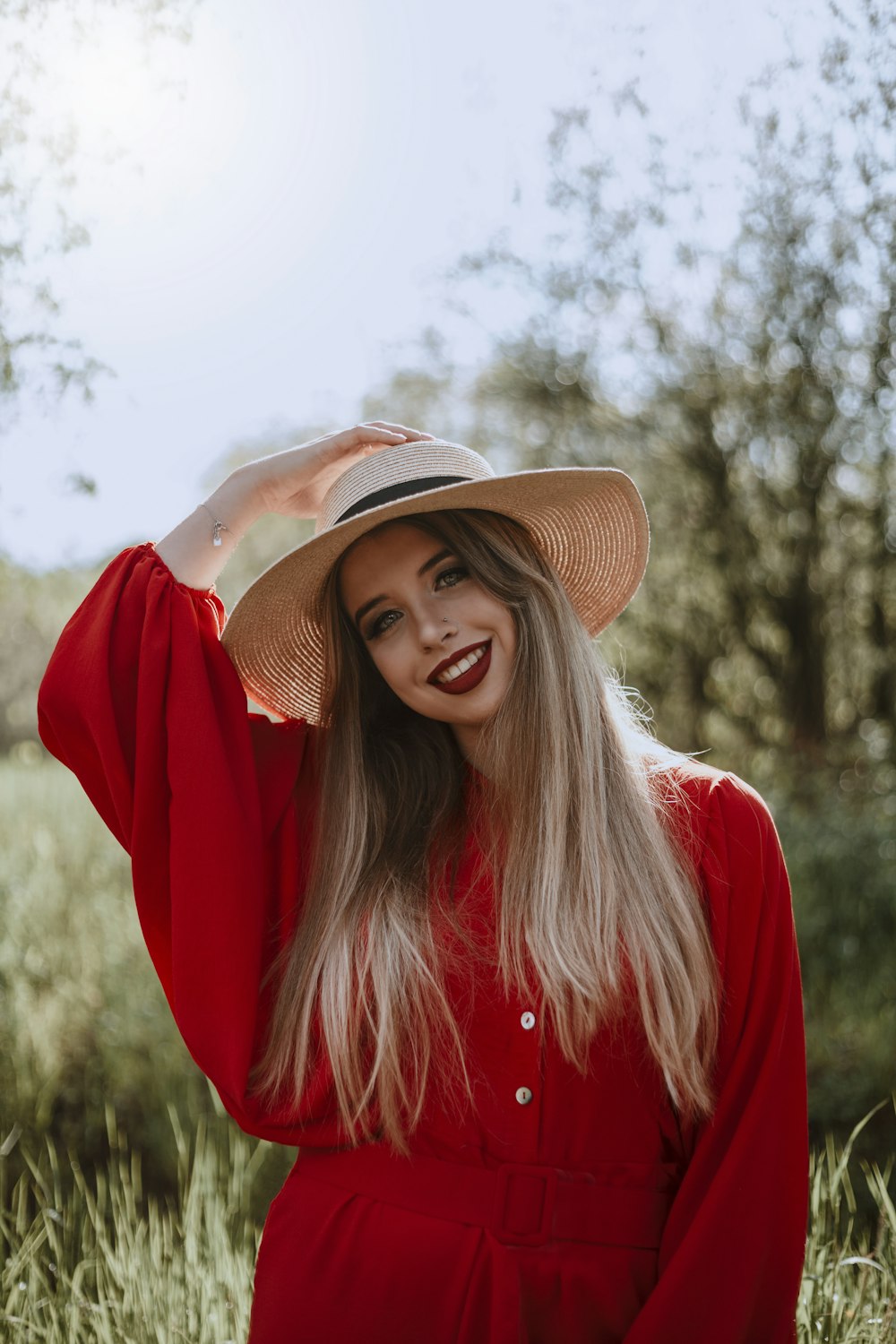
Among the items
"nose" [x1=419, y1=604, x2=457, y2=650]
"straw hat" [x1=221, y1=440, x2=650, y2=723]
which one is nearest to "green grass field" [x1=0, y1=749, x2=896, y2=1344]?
"straw hat" [x1=221, y1=440, x2=650, y2=723]

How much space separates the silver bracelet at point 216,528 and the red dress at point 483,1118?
0.15 meters

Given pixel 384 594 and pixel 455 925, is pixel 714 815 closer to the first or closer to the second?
pixel 455 925

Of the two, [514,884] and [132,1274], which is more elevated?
[514,884]

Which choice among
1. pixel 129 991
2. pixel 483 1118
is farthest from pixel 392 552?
pixel 129 991

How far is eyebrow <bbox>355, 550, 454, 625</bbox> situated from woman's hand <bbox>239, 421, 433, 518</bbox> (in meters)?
0.26

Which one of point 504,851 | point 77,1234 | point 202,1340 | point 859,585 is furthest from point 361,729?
point 859,585

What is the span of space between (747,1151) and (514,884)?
59 cm

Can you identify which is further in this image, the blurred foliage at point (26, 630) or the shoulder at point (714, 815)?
the blurred foliage at point (26, 630)

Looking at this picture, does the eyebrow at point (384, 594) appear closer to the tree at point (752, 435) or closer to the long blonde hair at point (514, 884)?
the long blonde hair at point (514, 884)

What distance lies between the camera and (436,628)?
6.84 ft

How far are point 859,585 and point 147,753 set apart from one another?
20.9 ft

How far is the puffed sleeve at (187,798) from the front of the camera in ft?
6.56

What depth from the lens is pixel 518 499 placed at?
2.19m

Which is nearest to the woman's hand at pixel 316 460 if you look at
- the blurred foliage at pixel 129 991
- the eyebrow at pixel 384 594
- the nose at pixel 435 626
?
the eyebrow at pixel 384 594
